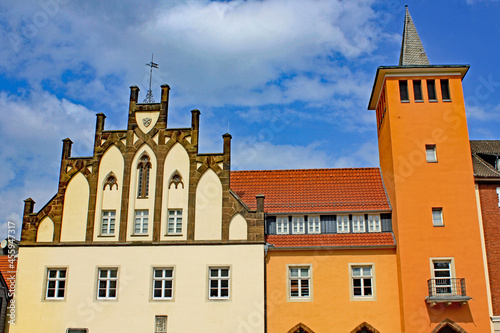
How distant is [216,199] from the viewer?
77.7 ft

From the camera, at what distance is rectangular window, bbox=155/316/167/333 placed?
22.2m

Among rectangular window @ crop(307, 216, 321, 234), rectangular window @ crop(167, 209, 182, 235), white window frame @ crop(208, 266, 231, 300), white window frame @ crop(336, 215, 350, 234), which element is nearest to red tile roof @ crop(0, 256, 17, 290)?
rectangular window @ crop(167, 209, 182, 235)

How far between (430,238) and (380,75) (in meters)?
9.14

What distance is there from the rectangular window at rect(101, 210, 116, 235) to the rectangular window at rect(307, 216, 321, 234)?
10171 millimetres

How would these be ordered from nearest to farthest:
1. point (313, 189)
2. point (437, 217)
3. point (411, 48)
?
point (437, 217) → point (313, 189) → point (411, 48)

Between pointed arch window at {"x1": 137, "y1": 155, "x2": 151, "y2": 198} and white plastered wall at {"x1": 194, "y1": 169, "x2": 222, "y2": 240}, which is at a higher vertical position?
pointed arch window at {"x1": 137, "y1": 155, "x2": 151, "y2": 198}

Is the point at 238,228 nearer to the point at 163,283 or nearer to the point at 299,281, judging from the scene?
the point at 299,281

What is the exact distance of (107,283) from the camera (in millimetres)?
23078

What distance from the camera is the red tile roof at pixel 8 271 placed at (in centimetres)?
2458

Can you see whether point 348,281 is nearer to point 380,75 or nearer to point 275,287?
point 275,287

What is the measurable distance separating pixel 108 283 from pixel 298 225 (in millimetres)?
10130

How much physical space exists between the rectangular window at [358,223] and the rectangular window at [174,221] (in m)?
9.16

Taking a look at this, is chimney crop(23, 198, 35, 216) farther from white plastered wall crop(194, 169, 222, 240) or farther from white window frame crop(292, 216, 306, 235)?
white window frame crop(292, 216, 306, 235)

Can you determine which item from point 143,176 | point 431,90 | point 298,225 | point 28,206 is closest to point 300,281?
point 298,225
